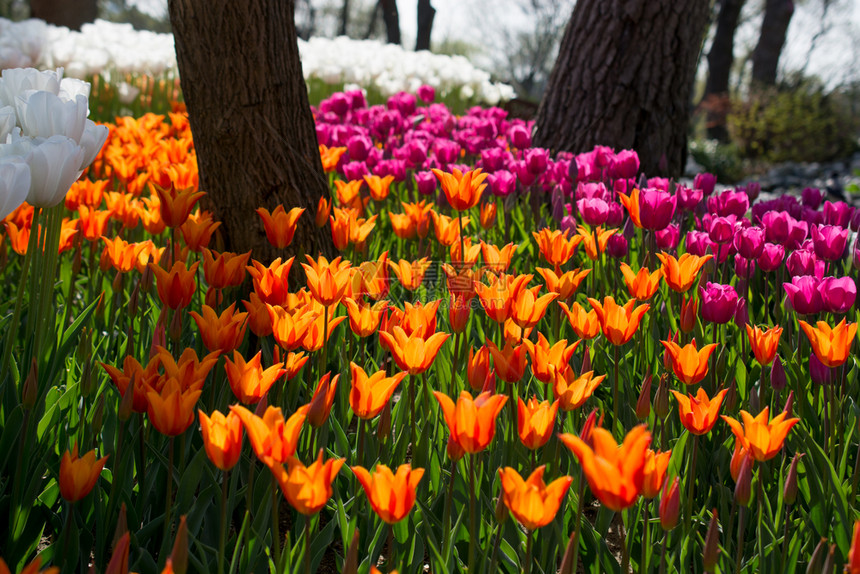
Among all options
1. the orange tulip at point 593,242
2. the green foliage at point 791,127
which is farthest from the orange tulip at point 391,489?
the green foliage at point 791,127

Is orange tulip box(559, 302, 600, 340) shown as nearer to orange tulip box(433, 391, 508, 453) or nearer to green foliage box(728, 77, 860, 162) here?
orange tulip box(433, 391, 508, 453)

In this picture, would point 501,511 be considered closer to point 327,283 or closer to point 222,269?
point 327,283

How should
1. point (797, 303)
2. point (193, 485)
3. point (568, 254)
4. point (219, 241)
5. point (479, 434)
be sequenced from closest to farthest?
point (479, 434)
point (193, 485)
point (797, 303)
point (568, 254)
point (219, 241)

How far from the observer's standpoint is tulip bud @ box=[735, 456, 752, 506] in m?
1.26

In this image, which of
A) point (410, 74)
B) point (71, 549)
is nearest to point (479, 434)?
point (71, 549)

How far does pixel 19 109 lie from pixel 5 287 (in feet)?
5.09

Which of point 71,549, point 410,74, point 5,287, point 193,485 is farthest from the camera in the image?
point 410,74

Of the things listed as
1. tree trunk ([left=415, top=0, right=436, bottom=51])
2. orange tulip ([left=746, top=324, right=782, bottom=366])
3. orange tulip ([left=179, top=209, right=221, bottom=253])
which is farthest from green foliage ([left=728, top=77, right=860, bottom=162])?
orange tulip ([left=179, top=209, right=221, bottom=253])

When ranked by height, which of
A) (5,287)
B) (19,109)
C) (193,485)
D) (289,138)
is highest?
(19,109)

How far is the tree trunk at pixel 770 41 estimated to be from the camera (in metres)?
15.0

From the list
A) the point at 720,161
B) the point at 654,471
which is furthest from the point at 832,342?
the point at 720,161

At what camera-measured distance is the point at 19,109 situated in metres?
1.71

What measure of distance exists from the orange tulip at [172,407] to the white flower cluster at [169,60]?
7.07 meters

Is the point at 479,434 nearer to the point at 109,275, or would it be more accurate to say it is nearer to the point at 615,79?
the point at 109,275
